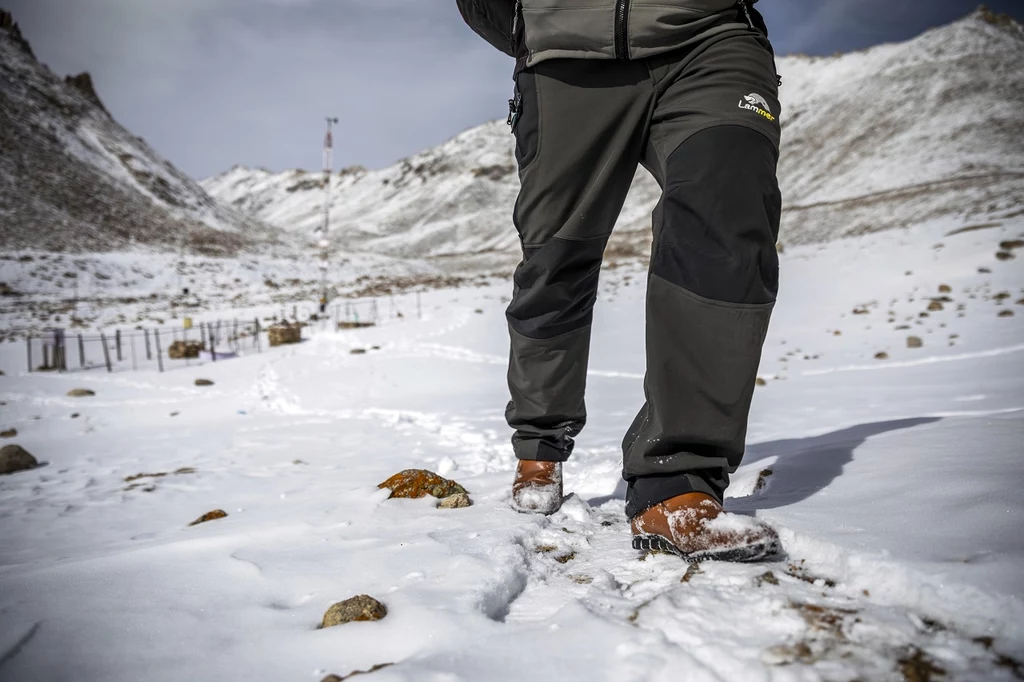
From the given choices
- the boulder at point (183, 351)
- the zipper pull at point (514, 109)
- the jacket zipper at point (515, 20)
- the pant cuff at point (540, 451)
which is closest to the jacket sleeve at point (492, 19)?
the jacket zipper at point (515, 20)

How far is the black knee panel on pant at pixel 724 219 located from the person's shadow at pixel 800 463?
1.79ft

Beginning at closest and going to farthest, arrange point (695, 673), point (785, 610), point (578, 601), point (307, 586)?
point (695, 673) < point (785, 610) < point (578, 601) < point (307, 586)

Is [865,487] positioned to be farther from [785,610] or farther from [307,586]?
[307,586]

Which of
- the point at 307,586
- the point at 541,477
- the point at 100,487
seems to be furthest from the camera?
the point at 100,487

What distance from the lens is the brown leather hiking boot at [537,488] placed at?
137cm

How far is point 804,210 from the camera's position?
109 feet

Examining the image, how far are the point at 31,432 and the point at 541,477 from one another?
5.30 m

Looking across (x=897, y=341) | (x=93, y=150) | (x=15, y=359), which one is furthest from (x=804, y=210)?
(x=93, y=150)

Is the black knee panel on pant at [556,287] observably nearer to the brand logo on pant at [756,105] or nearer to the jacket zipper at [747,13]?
the brand logo on pant at [756,105]

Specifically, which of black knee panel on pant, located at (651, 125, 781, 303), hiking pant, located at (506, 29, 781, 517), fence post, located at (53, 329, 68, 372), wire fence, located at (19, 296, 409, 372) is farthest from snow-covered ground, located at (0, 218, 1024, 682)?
fence post, located at (53, 329, 68, 372)

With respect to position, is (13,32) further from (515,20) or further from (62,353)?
(515,20)

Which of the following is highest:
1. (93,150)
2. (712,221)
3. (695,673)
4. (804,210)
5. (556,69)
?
(93,150)

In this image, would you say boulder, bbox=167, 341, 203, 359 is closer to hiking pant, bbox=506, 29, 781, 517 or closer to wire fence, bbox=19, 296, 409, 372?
wire fence, bbox=19, 296, 409, 372

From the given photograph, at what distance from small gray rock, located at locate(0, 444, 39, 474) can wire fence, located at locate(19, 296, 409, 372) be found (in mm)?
6142
